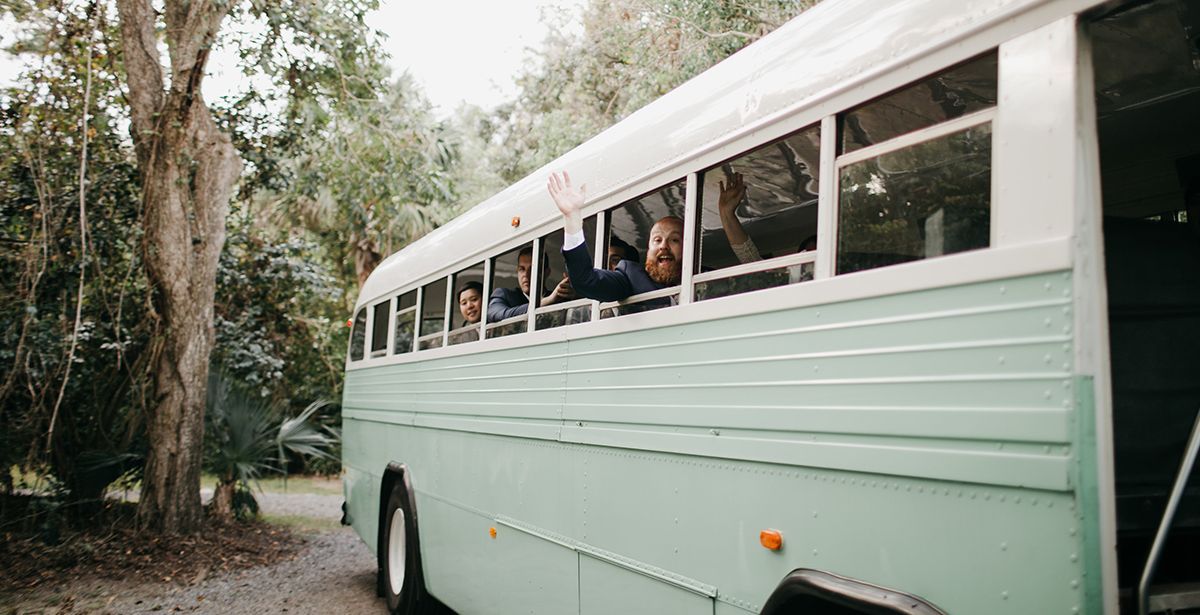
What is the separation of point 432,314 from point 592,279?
121 inches

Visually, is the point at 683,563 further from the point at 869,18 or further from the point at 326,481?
the point at 326,481

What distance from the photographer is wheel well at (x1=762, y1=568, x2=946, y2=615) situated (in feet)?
8.28

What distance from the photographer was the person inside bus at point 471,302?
6000 mm

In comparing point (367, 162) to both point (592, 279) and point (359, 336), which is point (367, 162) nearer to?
point (359, 336)

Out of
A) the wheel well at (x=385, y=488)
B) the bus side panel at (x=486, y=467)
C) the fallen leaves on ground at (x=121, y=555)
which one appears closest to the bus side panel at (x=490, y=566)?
the bus side panel at (x=486, y=467)

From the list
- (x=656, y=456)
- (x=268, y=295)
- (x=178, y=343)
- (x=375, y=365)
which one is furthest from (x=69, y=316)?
(x=656, y=456)

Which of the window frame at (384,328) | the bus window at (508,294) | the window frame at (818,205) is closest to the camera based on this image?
the window frame at (818,205)

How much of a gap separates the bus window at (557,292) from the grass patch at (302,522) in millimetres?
8782

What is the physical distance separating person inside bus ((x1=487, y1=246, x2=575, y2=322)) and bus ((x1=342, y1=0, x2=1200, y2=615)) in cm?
6

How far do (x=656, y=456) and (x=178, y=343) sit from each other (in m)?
7.86

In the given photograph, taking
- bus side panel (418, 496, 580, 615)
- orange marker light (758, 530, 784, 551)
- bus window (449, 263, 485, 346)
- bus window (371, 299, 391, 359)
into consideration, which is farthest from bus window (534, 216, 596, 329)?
bus window (371, 299, 391, 359)

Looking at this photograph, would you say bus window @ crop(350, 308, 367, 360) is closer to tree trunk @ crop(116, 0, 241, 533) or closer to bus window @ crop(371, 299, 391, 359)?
bus window @ crop(371, 299, 391, 359)

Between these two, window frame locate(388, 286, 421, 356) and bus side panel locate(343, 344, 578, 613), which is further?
window frame locate(388, 286, 421, 356)

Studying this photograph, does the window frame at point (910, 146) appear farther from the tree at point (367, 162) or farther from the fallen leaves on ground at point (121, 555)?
the tree at point (367, 162)
